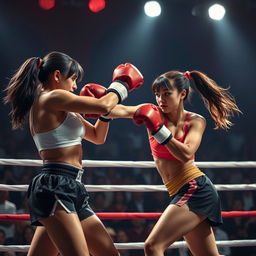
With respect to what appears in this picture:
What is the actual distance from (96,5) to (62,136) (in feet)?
14.1

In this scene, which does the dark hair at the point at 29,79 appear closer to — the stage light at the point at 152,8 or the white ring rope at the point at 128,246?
the white ring rope at the point at 128,246

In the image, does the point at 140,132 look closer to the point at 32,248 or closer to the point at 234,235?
the point at 234,235

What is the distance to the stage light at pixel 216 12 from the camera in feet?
20.3

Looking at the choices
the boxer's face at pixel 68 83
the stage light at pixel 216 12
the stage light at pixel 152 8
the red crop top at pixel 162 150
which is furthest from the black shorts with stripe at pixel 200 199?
the stage light at pixel 216 12

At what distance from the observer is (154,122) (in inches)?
90.6

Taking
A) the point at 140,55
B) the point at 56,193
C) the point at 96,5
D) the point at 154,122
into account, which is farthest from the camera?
the point at 140,55

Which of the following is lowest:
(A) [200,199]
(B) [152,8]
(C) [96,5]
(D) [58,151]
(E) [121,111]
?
(A) [200,199]

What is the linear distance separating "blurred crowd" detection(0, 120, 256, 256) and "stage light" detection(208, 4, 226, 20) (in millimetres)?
1444

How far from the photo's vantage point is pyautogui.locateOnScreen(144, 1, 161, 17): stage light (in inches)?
242

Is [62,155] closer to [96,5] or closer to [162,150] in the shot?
[162,150]

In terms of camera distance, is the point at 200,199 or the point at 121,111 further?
the point at 121,111

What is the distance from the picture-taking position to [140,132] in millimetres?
6398

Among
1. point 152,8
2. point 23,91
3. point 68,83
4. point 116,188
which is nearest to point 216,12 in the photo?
point 152,8

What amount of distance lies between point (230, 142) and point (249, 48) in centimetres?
130
